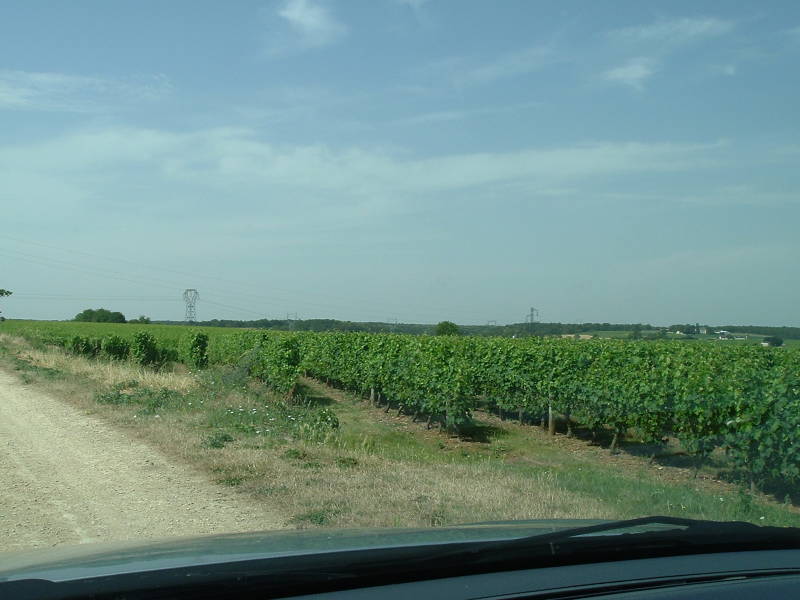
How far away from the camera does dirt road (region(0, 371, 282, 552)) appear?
6.72 m

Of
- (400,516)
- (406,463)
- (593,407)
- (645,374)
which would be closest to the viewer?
(400,516)

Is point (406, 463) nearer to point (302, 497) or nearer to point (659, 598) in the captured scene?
point (302, 497)

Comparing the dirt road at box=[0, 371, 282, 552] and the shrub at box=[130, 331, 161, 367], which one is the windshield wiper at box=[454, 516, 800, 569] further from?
the shrub at box=[130, 331, 161, 367]

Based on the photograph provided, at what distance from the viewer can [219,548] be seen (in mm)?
3100

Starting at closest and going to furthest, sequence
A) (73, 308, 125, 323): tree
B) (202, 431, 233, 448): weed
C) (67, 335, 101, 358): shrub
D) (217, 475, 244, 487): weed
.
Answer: (217, 475, 244, 487): weed → (202, 431, 233, 448): weed → (67, 335, 101, 358): shrub → (73, 308, 125, 323): tree

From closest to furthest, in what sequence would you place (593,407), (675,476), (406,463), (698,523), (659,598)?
1. (659,598)
2. (698,523)
3. (406,463)
4. (675,476)
5. (593,407)

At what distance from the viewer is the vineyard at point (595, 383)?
382 inches

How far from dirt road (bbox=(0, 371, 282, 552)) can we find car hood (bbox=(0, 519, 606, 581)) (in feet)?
11.0

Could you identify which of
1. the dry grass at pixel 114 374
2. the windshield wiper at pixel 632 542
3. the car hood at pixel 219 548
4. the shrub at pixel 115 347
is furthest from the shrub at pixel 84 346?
the windshield wiper at pixel 632 542

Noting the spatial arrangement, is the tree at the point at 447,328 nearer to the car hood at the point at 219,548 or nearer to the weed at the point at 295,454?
the weed at the point at 295,454

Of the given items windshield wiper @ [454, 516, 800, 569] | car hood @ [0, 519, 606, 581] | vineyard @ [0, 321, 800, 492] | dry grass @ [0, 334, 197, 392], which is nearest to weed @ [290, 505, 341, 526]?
car hood @ [0, 519, 606, 581]

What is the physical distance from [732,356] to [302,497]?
9989mm

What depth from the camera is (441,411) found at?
53.1 ft

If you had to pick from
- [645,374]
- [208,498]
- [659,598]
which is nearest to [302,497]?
[208,498]
